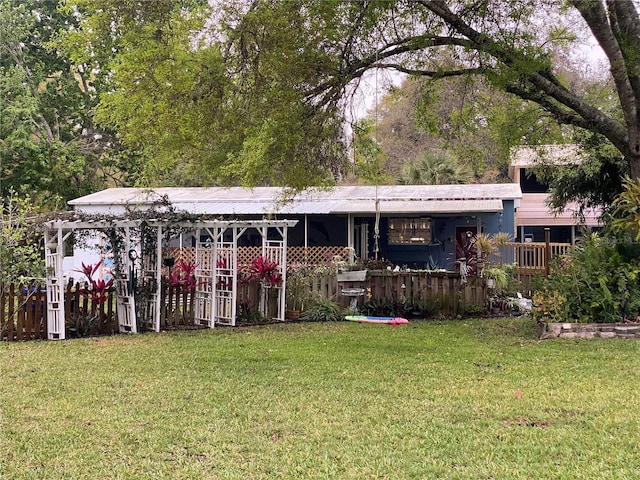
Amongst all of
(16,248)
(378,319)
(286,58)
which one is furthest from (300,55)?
(16,248)

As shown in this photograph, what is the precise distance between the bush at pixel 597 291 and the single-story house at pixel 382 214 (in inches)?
307

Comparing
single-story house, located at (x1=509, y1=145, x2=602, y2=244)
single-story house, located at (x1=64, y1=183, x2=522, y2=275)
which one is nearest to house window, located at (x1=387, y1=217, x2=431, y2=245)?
single-story house, located at (x1=64, y1=183, x2=522, y2=275)

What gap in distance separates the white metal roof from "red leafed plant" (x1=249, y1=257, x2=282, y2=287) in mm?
5205

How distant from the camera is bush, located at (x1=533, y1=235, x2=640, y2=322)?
30.3 feet

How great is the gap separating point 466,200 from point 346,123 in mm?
8817


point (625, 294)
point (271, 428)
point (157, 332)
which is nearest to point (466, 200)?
point (625, 294)

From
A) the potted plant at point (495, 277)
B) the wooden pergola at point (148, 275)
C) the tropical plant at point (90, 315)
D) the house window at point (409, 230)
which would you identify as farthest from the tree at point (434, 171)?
the tropical plant at point (90, 315)

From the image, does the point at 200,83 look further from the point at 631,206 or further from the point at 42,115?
the point at 42,115

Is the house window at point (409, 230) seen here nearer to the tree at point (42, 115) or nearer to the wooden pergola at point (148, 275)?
the wooden pergola at point (148, 275)

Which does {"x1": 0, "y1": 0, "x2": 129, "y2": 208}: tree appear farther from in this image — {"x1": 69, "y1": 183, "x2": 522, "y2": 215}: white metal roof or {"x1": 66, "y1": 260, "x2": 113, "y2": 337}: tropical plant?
{"x1": 66, "y1": 260, "x2": 113, "y2": 337}: tropical plant

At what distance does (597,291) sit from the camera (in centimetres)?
930

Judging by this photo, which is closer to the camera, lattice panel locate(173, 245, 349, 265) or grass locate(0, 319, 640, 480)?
grass locate(0, 319, 640, 480)

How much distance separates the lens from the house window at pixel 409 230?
18938mm

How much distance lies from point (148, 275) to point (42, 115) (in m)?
17.1
